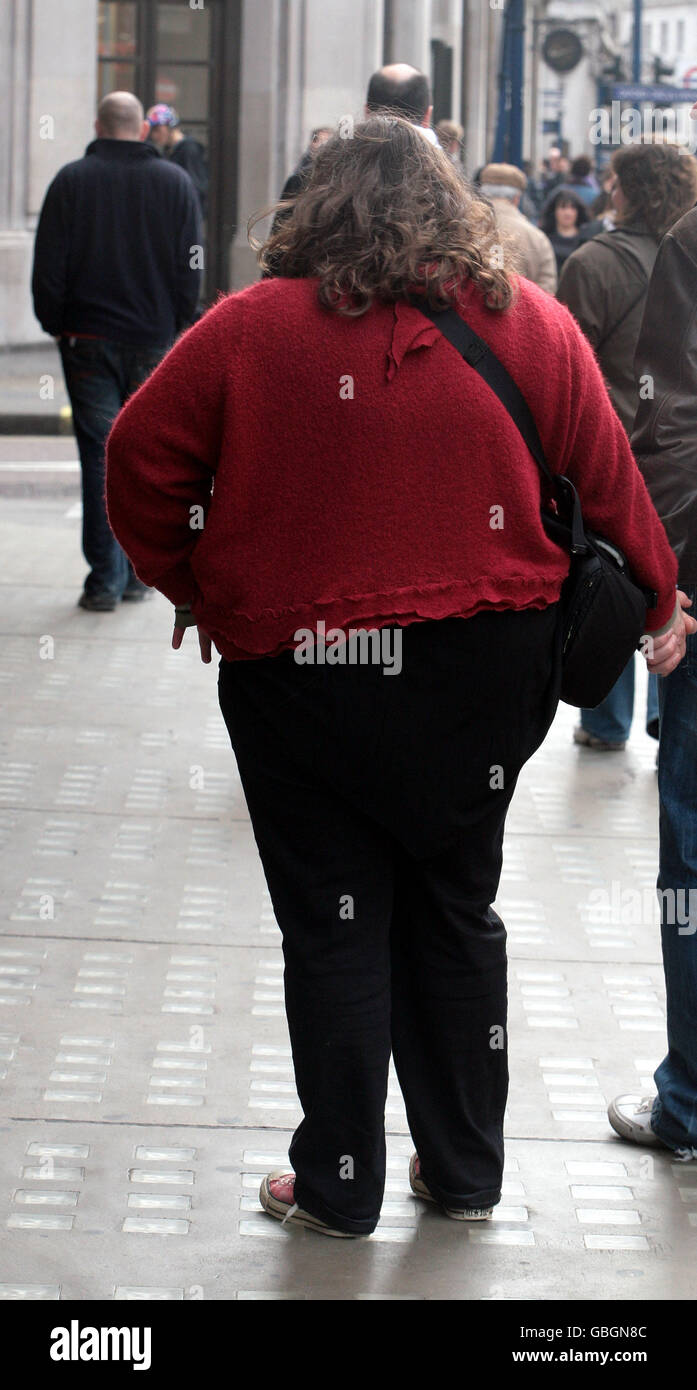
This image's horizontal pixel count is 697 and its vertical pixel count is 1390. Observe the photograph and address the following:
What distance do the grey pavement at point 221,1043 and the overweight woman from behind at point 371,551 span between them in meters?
0.29

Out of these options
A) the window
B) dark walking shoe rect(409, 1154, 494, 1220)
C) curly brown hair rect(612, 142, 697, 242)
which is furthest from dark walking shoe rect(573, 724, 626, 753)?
the window

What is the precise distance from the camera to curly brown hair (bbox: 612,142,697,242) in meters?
5.36

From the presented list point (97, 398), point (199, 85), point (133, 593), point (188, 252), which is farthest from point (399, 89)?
point (199, 85)

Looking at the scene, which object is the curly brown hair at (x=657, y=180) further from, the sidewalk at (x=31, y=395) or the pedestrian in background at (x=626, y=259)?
the sidewalk at (x=31, y=395)

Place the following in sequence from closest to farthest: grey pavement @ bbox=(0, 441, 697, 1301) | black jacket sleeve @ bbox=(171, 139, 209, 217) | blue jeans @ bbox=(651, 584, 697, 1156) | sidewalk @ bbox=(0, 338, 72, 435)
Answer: grey pavement @ bbox=(0, 441, 697, 1301)
blue jeans @ bbox=(651, 584, 697, 1156)
sidewalk @ bbox=(0, 338, 72, 435)
black jacket sleeve @ bbox=(171, 139, 209, 217)

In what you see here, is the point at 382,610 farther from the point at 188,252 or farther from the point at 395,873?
the point at 188,252

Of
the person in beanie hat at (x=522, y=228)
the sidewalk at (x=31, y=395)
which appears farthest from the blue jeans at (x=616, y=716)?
the sidewalk at (x=31, y=395)

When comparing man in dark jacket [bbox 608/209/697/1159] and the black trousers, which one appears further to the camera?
man in dark jacket [bbox 608/209/697/1159]

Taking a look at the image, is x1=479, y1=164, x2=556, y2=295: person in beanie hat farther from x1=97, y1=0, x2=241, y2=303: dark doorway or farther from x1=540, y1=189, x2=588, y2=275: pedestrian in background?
x1=97, y1=0, x2=241, y2=303: dark doorway

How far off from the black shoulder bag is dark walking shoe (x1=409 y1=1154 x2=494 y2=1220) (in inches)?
35.9

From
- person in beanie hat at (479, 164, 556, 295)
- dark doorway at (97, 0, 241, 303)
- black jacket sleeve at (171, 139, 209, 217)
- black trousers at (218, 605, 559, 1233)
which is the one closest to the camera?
black trousers at (218, 605, 559, 1233)
